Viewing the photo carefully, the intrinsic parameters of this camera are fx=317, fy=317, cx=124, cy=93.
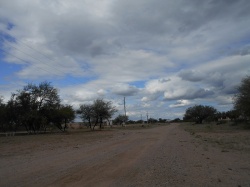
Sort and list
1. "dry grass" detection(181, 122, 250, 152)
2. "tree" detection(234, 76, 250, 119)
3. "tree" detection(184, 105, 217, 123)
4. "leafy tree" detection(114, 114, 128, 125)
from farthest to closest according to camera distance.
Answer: "tree" detection(184, 105, 217, 123) < "leafy tree" detection(114, 114, 128, 125) < "tree" detection(234, 76, 250, 119) < "dry grass" detection(181, 122, 250, 152)

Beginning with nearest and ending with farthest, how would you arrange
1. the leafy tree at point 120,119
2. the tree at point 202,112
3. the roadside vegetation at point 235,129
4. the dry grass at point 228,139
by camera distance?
the dry grass at point 228,139
the roadside vegetation at point 235,129
the leafy tree at point 120,119
the tree at point 202,112

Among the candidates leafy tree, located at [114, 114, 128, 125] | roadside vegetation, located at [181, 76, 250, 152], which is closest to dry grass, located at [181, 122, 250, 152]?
roadside vegetation, located at [181, 76, 250, 152]

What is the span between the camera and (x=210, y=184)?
9617 mm

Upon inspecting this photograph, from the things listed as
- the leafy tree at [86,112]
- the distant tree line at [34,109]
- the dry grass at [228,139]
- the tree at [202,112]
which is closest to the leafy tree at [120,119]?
the tree at [202,112]

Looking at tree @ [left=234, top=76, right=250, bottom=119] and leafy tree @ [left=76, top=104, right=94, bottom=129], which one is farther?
leafy tree @ [left=76, top=104, right=94, bottom=129]

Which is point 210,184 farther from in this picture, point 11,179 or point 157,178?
point 11,179

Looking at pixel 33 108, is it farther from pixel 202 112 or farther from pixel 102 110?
pixel 202 112

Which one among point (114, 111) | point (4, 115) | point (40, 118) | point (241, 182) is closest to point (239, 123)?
point (114, 111)

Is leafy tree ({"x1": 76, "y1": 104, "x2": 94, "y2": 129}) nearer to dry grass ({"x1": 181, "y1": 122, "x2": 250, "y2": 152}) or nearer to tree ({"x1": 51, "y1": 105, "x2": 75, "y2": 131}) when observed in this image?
tree ({"x1": 51, "y1": 105, "x2": 75, "y2": 131})

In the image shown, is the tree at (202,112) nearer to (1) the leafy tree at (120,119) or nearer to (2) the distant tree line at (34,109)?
(1) the leafy tree at (120,119)

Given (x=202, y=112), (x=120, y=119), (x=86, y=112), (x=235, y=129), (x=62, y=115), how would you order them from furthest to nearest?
(x=120, y=119), (x=202, y=112), (x=86, y=112), (x=62, y=115), (x=235, y=129)

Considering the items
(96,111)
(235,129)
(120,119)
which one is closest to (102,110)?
(96,111)

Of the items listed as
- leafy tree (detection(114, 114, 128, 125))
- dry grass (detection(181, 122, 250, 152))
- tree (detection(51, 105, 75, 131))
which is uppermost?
leafy tree (detection(114, 114, 128, 125))

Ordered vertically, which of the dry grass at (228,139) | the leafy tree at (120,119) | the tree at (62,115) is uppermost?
the leafy tree at (120,119)
